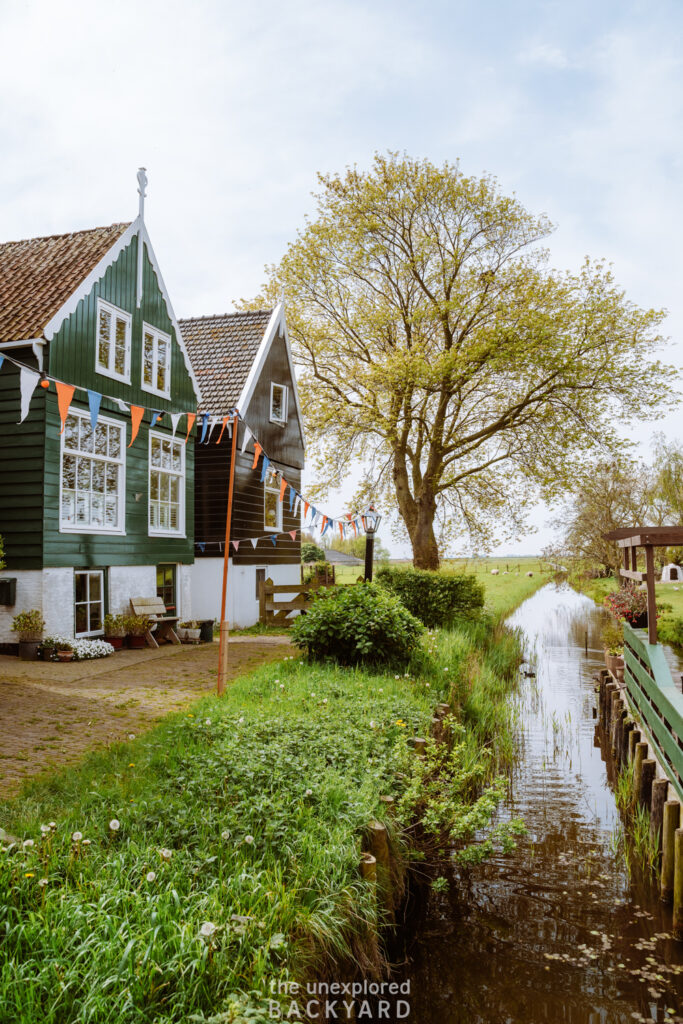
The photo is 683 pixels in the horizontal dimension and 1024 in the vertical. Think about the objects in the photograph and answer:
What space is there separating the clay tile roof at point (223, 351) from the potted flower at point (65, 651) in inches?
317

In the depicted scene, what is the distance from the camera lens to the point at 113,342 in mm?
15203

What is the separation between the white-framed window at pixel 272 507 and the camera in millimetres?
22047

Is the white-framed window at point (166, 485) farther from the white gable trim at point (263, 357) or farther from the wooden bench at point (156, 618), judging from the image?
the white gable trim at point (263, 357)

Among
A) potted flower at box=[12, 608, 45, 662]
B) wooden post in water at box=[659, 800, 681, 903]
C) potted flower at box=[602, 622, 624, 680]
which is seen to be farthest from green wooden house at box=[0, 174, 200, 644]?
potted flower at box=[602, 622, 624, 680]

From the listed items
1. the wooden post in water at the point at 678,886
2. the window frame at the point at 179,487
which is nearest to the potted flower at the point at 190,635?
the window frame at the point at 179,487

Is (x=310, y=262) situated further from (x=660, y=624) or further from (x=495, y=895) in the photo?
(x=495, y=895)

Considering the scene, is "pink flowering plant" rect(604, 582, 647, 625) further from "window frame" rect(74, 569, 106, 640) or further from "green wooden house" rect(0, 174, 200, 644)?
"window frame" rect(74, 569, 106, 640)

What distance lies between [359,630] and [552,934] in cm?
583

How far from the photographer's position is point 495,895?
21.1 ft

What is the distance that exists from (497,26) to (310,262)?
747 inches

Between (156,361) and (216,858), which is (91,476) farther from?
(216,858)

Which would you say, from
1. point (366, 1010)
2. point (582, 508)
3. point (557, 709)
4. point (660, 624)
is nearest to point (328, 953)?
point (366, 1010)

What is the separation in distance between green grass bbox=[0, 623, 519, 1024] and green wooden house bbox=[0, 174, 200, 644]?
647 centimetres

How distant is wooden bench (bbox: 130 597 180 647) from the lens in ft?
51.3
